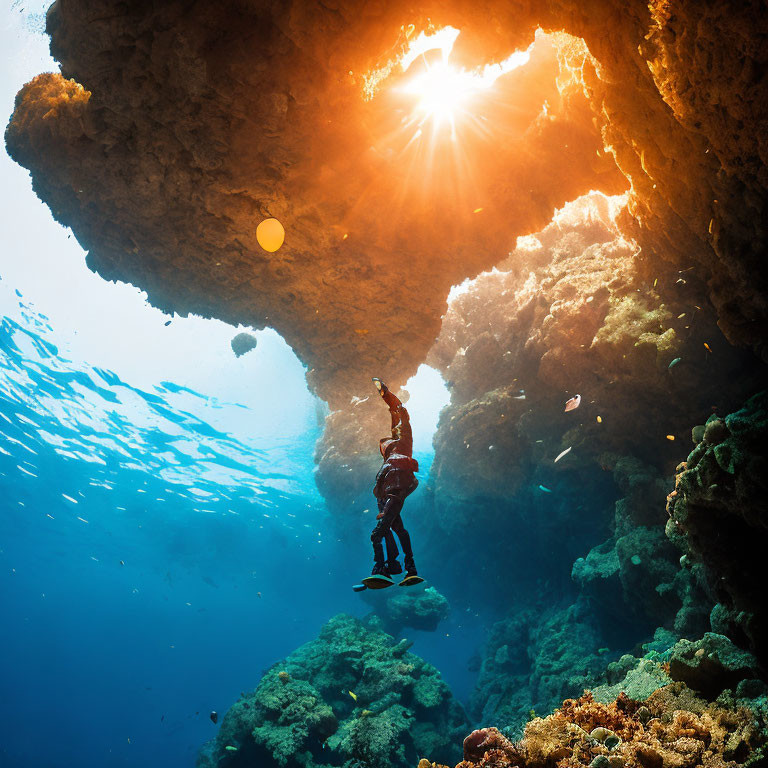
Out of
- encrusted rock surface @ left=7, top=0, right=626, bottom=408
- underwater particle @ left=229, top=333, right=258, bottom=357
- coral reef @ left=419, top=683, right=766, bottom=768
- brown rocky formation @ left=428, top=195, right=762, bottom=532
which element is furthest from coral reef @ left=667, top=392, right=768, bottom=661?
underwater particle @ left=229, top=333, right=258, bottom=357

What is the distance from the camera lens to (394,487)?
5797 millimetres

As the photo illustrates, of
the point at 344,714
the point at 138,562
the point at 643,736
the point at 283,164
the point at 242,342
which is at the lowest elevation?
the point at 643,736

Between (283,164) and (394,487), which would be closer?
(394,487)

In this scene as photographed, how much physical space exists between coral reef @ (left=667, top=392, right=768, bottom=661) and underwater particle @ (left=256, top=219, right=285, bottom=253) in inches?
336

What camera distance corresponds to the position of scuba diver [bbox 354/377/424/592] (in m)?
5.41

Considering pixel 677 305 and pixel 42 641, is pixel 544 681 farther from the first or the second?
pixel 42 641

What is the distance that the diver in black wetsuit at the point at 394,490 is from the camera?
5.42m

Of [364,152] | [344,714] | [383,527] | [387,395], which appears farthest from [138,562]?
[364,152]

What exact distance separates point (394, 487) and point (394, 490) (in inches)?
1.9

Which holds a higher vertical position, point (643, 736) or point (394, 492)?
point (394, 492)

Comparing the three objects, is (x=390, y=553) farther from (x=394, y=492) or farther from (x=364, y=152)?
(x=364, y=152)

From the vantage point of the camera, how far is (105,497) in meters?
36.9

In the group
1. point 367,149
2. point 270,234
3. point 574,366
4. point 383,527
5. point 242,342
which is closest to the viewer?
point 383,527

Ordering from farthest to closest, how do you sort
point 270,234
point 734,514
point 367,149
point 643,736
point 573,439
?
point 573,439 → point 270,234 → point 367,149 → point 734,514 → point 643,736
